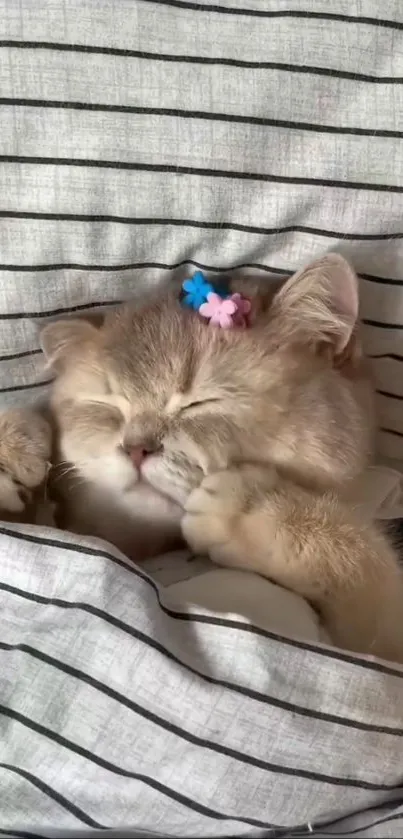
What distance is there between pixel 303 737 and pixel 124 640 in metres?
0.20

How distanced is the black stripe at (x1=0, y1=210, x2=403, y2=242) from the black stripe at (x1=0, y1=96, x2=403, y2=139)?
12cm

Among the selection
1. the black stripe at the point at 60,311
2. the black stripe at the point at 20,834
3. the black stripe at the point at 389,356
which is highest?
the black stripe at the point at 60,311

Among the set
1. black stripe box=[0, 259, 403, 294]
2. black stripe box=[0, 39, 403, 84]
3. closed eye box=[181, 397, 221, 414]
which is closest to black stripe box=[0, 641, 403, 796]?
closed eye box=[181, 397, 221, 414]

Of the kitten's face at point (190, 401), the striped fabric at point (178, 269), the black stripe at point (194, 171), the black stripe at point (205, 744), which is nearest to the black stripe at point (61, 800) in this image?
the striped fabric at point (178, 269)

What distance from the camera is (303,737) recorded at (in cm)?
84

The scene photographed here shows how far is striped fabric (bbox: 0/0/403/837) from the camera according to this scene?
2.76 feet

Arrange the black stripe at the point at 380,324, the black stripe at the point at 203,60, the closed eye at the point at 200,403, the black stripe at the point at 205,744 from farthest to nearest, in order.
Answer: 1. the black stripe at the point at 380,324
2. the closed eye at the point at 200,403
3. the black stripe at the point at 203,60
4. the black stripe at the point at 205,744

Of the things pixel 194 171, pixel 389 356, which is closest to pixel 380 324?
pixel 389 356

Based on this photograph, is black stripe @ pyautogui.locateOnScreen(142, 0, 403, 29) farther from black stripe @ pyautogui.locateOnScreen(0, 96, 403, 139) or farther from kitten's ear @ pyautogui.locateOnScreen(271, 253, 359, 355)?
kitten's ear @ pyautogui.locateOnScreen(271, 253, 359, 355)

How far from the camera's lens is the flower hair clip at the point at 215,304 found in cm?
108

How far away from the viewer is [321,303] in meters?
1.10

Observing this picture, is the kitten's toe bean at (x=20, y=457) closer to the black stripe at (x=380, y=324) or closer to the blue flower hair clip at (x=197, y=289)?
the blue flower hair clip at (x=197, y=289)

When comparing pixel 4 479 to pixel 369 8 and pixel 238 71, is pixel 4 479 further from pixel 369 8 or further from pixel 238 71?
pixel 369 8

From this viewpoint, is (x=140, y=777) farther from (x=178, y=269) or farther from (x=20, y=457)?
(x=178, y=269)
